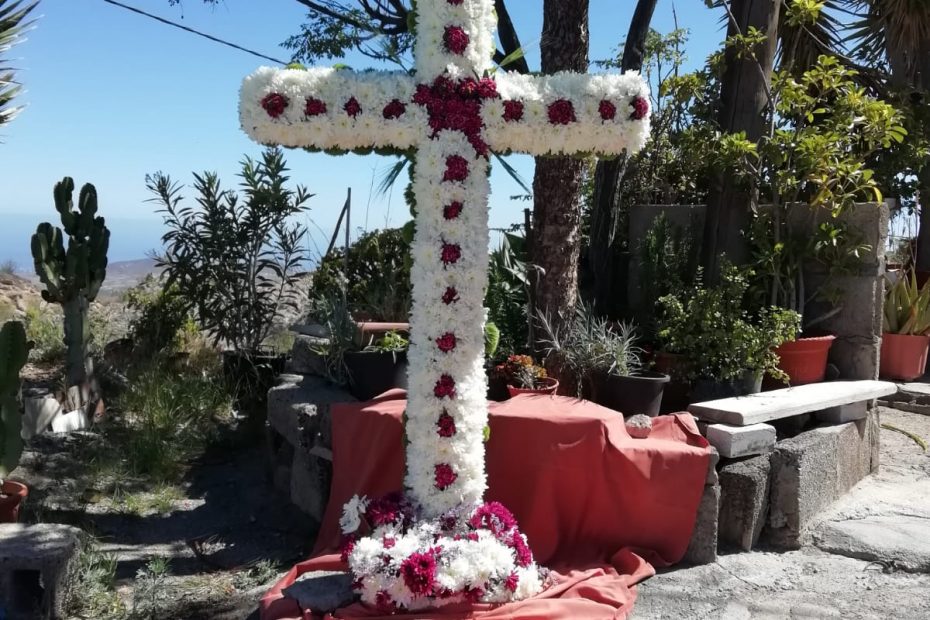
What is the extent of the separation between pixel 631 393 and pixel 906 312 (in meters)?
4.10

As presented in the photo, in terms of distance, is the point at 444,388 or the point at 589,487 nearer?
the point at 444,388

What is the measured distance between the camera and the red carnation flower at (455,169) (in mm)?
3521

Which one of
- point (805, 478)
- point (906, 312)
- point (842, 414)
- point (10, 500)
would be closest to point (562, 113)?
point (805, 478)

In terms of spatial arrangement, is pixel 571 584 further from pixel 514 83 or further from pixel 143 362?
pixel 143 362

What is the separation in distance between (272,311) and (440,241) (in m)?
3.99

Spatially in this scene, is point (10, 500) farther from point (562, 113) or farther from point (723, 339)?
point (723, 339)

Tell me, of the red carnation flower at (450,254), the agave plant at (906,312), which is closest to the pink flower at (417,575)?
the red carnation flower at (450,254)

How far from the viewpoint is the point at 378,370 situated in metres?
4.74

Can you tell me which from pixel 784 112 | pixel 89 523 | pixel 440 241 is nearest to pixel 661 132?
pixel 784 112

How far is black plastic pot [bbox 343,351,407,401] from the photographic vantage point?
4730 millimetres

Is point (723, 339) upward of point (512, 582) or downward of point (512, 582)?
upward

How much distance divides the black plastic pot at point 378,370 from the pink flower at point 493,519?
4.42 feet

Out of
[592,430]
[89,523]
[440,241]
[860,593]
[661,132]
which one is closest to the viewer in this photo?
[440,241]

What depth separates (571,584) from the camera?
3.68 meters
